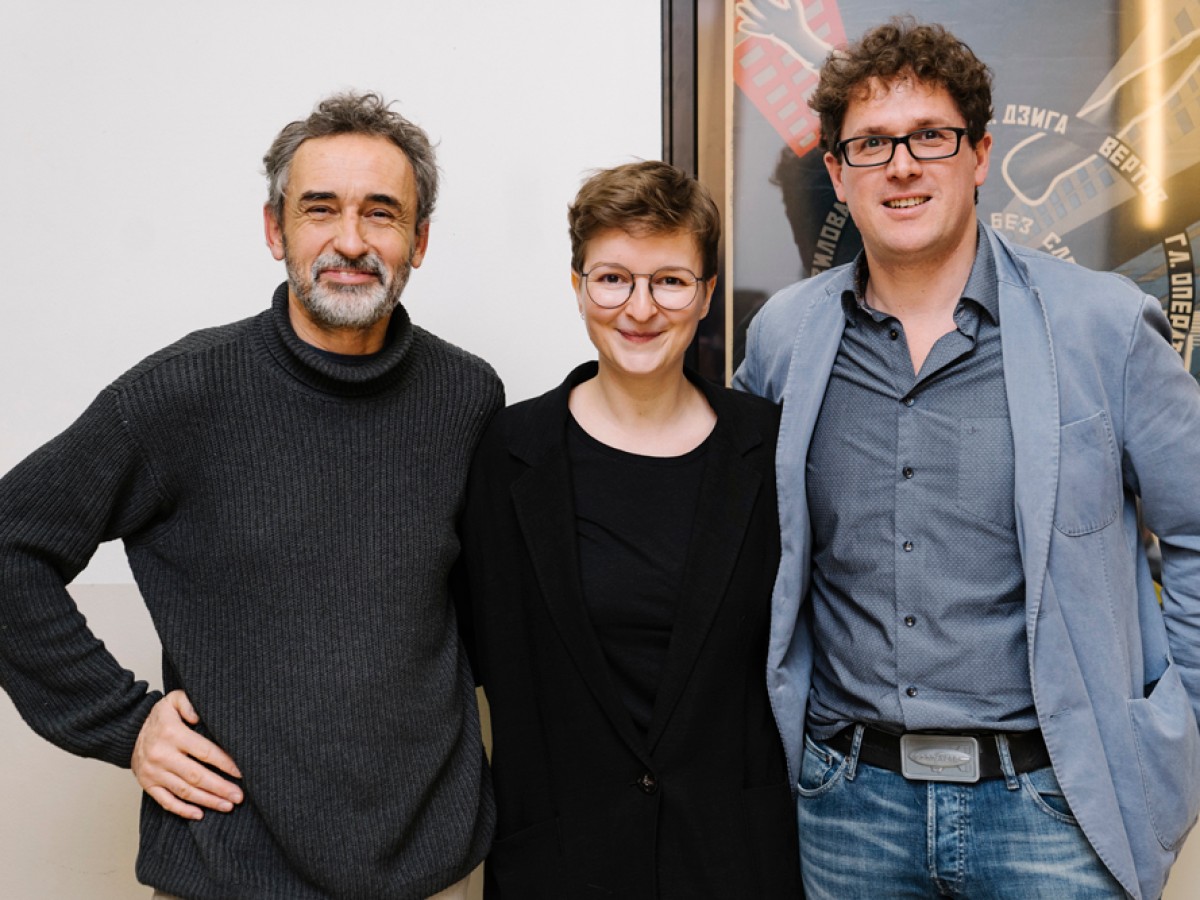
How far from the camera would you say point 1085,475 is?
141 cm

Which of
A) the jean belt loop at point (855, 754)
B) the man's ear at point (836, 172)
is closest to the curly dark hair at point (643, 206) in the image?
the man's ear at point (836, 172)

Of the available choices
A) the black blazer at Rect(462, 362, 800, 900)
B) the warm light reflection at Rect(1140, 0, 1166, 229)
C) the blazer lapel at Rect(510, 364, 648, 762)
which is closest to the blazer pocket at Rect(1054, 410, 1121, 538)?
the black blazer at Rect(462, 362, 800, 900)

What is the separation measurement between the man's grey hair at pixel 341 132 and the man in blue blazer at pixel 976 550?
2.19 ft

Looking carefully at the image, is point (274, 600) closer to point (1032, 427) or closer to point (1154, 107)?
point (1032, 427)

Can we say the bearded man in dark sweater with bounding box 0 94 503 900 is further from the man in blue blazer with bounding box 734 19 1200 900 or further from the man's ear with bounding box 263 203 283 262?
the man in blue blazer with bounding box 734 19 1200 900

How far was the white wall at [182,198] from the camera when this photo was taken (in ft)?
6.83

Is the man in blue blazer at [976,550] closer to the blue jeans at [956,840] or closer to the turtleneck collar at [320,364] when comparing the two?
the blue jeans at [956,840]

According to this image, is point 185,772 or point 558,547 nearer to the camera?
point 185,772

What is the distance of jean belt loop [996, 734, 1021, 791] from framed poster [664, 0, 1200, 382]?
3.44 feet

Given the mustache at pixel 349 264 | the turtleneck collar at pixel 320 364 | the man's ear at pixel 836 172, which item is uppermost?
the man's ear at pixel 836 172

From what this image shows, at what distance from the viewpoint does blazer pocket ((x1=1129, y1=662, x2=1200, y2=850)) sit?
141 cm

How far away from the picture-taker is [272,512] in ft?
4.54

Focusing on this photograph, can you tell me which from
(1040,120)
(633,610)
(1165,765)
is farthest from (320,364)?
(1040,120)

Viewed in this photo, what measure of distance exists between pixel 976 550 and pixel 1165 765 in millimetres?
411
